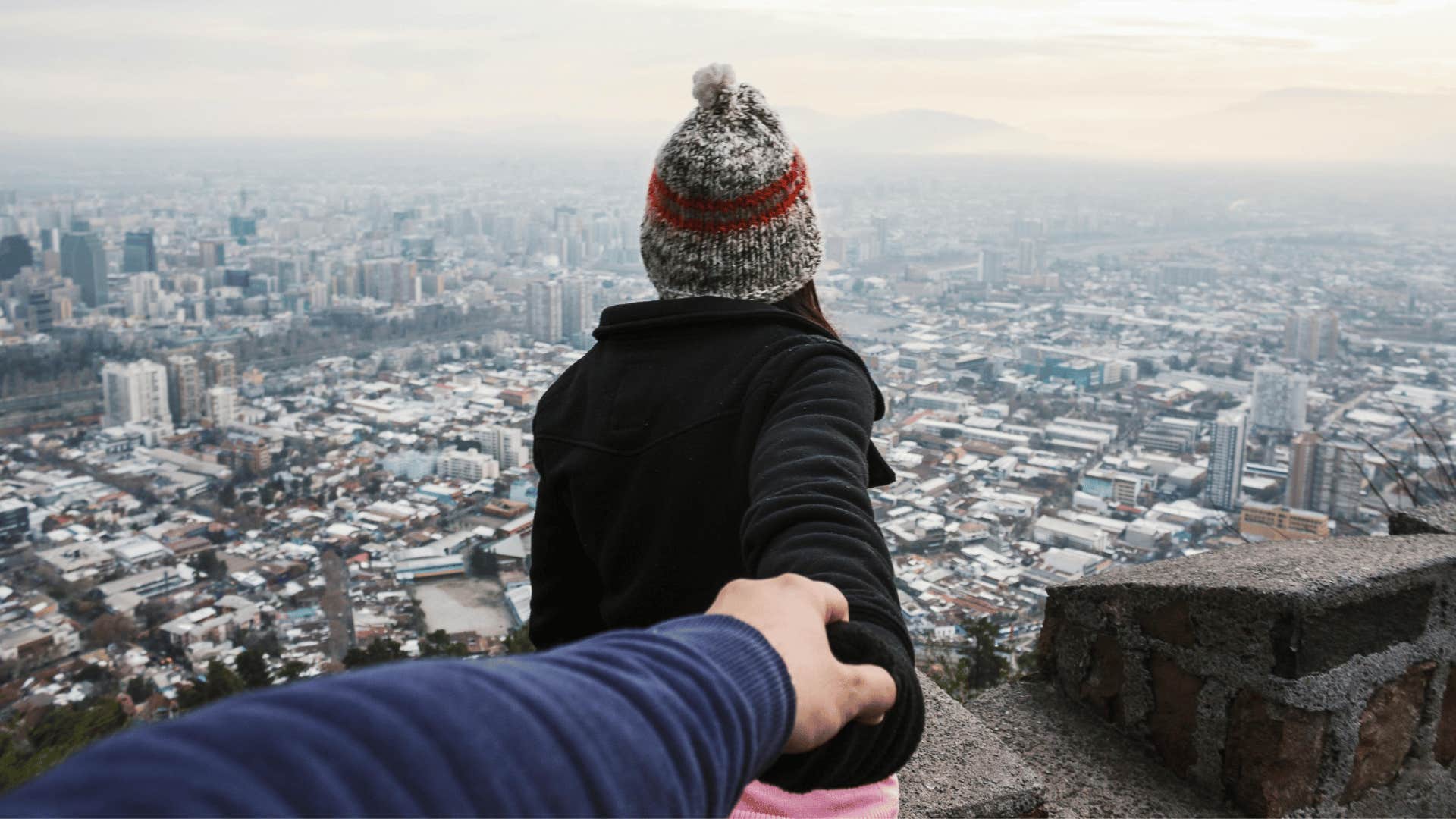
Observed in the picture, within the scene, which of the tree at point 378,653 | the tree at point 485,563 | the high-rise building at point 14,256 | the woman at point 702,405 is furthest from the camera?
the high-rise building at point 14,256

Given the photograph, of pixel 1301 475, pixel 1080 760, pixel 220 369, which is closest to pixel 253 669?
pixel 1080 760

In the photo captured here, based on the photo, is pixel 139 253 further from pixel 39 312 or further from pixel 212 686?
pixel 212 686

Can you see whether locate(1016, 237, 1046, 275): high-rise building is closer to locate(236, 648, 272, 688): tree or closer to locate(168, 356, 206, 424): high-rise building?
locate(168, 356, 206, 424): high-rise building

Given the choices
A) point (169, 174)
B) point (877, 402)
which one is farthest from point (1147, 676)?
point (169, 174)

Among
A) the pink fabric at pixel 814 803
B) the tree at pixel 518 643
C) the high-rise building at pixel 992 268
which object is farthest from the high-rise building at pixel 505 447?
the high-rise building at pixel 992 268

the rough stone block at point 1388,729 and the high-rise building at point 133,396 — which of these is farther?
the high-rise building at point 133,396

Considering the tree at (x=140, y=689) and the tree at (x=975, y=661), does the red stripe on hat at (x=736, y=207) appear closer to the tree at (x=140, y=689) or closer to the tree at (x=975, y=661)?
the tree at (x=975, y=661)
